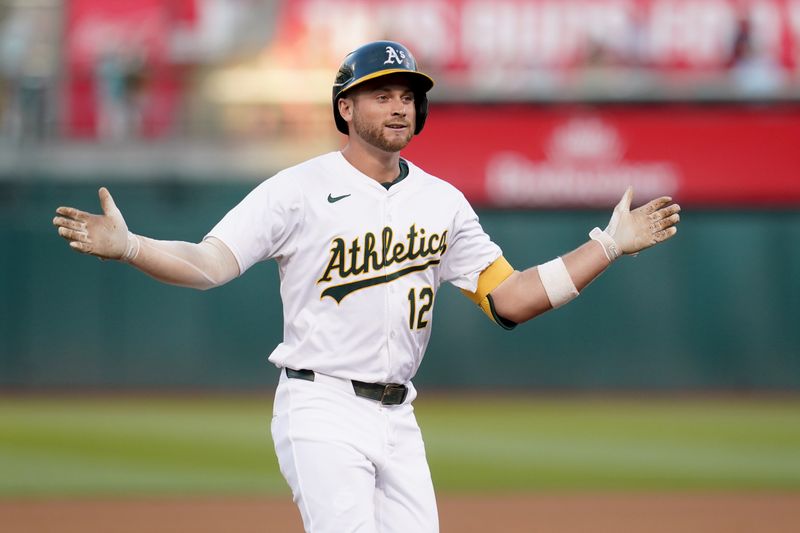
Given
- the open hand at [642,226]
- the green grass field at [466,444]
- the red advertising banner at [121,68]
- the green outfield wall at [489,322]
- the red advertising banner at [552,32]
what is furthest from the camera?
the red advertising banner at [552,32]

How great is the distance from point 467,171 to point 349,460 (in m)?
14.4

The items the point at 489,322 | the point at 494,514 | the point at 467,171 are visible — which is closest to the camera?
the point at 494,514

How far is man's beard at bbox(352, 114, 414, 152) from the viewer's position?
427cm

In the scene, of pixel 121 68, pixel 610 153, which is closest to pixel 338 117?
pixel 610 153

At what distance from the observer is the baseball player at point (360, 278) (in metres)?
4.02

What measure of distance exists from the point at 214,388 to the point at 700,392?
668 cm

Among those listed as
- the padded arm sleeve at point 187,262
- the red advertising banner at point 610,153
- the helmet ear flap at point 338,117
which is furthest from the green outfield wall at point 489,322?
the padded arm sleeve at point 187,262

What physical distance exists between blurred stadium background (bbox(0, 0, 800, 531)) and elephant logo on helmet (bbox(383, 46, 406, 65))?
1081cm

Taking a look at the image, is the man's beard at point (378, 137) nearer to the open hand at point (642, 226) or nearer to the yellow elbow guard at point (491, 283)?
the yellow elbow guard at point (491, 283)

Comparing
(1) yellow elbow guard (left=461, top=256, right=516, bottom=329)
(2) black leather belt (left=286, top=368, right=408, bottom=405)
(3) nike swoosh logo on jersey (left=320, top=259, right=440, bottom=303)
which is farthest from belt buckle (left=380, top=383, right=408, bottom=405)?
(1) yellow elbow guard (left=461, top=256, right=516, bottom=329)

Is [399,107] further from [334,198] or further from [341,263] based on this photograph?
[341,263]

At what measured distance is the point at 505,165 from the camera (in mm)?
18188

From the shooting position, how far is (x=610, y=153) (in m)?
18.2

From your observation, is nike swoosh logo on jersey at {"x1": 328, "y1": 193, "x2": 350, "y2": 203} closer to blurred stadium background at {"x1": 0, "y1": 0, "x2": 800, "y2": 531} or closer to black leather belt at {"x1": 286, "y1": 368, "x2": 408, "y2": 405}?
black leather belt at {"x1": 286, "y1": 368, "x2": 408, "y2": 405}
